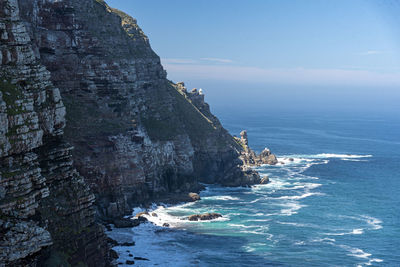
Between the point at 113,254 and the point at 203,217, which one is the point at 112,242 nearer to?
the point at 113,254

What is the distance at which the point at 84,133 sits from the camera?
3720 inches

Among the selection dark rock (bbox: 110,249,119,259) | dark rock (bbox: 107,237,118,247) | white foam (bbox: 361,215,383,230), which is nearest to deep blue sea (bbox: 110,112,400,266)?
white foam (bbox: 361,215,383,230)

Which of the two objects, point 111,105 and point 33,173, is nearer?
point 33,173

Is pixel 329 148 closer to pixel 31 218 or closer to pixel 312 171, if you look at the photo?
pixel 312 171

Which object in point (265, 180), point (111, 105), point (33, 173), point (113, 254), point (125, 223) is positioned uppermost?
point (111, 105)

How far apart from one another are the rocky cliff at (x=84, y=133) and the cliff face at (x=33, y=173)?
0.11m

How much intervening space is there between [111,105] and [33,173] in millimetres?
54274

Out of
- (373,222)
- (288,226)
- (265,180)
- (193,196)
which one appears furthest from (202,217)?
(265,180)

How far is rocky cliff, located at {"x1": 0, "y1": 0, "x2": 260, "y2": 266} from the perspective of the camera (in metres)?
47.1

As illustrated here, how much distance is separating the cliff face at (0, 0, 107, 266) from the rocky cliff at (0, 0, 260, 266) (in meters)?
0.11

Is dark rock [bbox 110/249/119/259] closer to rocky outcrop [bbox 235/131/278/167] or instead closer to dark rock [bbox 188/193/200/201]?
dark rock [bbox 188/193/200/201]

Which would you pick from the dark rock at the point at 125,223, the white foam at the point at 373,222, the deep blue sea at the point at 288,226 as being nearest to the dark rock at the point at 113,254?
the deep blue sea at the point at 288,226

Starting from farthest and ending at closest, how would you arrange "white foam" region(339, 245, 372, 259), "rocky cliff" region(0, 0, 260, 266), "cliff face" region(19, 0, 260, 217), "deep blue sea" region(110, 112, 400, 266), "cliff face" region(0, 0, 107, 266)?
1. "cliff face" region(19, 0, 260, 217)
2. "white foam" region(339, 245, 372, 259)
3. "deep blue sea" region(110, 112, 400, 266)
4. "rocky cliff" region(0, 0, 260, 266)
5. "cliff face" region(0, 0, 107, 266)

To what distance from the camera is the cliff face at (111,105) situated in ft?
309
